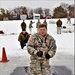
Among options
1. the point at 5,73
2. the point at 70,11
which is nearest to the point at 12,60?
the point at 5,73

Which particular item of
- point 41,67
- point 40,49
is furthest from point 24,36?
point 40,49

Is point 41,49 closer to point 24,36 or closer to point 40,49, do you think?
point 40,49

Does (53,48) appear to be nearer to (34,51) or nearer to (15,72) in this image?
(34,51)

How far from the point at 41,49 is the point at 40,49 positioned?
0.8 inches

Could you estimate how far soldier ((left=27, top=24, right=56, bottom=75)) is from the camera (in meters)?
6.35

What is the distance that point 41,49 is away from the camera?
6.36 meters

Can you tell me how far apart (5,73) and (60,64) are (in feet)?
8.07

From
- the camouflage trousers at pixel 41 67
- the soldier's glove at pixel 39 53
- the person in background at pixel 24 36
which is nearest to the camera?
the soldier's glove at pixel 39 53

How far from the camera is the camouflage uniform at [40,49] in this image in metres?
6.35

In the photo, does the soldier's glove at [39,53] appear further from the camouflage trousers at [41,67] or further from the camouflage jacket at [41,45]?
the camouflage trousers at [41,67]

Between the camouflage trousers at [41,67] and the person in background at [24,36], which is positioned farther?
the person in background at [24,36]

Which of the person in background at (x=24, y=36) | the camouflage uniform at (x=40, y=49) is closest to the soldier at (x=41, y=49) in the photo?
the camouflage uniform at (x=40, y=49)

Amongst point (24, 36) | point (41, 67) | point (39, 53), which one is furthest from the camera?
point (24, 36)

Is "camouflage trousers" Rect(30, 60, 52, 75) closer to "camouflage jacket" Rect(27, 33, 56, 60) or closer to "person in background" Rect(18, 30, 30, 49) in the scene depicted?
"camouflage jacket" Rect(27, 33, 56, 60)
